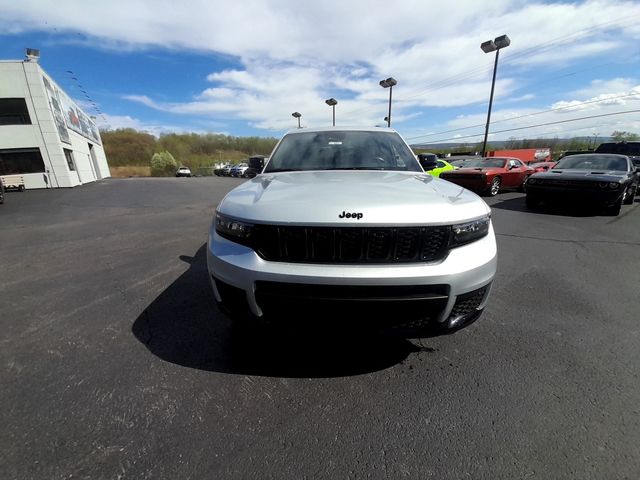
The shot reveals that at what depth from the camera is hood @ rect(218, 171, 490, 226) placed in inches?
67.5

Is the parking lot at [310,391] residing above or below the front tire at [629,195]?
above

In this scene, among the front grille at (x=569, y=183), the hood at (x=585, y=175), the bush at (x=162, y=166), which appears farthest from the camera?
the bush at (x=162, y=166)

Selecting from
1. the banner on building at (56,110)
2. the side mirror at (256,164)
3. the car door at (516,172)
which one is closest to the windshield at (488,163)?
the car door at (516,172)

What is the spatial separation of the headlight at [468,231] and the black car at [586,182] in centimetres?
773

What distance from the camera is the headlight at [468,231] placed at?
5.90 feet

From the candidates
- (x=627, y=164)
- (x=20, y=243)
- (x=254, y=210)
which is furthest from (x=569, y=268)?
(x=20, y=243)

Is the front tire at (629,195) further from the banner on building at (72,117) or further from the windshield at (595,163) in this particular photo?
the banner on building at (72,117)

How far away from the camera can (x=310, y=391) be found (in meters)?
1.94

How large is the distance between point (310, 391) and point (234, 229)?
111cm

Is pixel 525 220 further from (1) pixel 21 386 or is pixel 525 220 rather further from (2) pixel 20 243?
(2) pixel 20 243

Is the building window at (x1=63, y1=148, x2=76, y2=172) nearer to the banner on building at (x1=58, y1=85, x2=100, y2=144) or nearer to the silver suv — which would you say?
the banner on building at (x1=58, y1=85, x2=100, y2=144)

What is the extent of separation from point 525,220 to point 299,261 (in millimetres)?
7412

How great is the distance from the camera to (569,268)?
13.4 feet

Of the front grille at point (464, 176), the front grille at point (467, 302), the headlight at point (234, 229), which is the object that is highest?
the headlight at point (234, 229)
